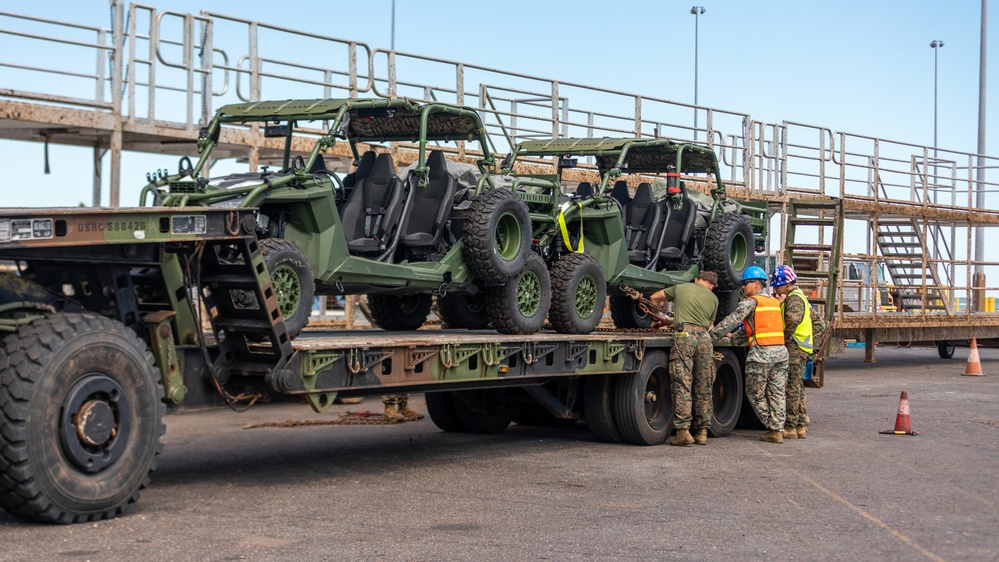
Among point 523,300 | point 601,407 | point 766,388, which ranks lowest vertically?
point 601,407

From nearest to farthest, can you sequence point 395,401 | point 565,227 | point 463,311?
point 565,227 → point 463,311 → point 395,401

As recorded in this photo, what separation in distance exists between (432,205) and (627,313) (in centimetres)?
468

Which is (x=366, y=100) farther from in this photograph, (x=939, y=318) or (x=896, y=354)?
(x=896, y=354)

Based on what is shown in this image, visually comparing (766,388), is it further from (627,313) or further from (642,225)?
(642,225)

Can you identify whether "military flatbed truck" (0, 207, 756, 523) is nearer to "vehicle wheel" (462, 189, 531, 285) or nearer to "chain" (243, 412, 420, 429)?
"vehicle wheel" (462, 189, 531, 285)

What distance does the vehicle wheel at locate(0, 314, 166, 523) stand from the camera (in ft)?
24.6

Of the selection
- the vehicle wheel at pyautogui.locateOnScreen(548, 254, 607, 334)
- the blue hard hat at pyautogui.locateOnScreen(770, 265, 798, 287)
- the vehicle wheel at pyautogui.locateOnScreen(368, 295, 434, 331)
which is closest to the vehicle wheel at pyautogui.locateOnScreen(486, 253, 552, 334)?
the vehicle wheel at pyautogui.locateOnScreen(548, 254, 607, 334)

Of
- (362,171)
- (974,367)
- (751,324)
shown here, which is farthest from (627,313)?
(974,367)

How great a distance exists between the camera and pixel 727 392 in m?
14.1

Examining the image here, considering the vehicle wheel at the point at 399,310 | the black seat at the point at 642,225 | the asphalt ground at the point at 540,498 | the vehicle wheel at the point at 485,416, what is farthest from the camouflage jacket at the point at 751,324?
the vehicle wheel at the point at 399,310

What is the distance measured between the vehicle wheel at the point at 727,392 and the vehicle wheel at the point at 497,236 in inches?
120

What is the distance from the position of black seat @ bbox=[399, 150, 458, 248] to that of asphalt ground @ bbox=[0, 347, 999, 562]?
1964 millimetres

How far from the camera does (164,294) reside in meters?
8.88

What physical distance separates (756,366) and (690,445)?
48.7 inches
